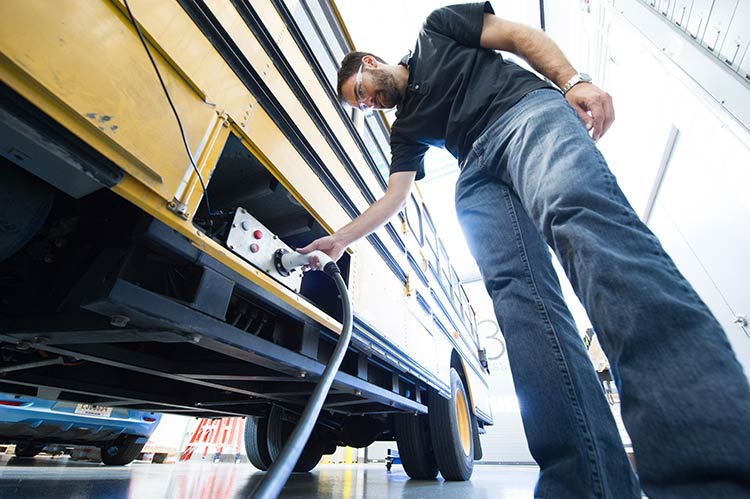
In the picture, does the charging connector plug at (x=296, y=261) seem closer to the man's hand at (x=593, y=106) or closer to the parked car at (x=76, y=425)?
the man's hand at (x=593, y=106)

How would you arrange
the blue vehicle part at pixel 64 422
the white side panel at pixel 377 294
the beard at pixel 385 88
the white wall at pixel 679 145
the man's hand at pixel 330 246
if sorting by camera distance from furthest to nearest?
the white wall at pixel 679 145
the blue vehicle part at pixel 64 422
the white side panel at pixel 377 294
the beard at pixel 385 88
the man's hand at pixel 330 246

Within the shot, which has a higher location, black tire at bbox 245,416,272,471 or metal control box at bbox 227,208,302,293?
metal control box at bbox 227,208,302,293

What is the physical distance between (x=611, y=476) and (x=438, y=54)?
4.08 feet

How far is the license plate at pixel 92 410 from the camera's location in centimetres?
208

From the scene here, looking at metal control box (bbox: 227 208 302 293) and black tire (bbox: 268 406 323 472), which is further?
black tire (bbox: 268 406 323 472)

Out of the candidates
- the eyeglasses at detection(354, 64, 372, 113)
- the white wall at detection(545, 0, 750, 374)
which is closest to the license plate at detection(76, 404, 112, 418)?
the eyeglasses at detection(354, 64, 372, 113)

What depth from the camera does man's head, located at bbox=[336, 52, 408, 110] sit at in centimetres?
123

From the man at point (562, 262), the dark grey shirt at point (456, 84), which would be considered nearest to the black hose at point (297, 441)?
the man at point (562, 262)

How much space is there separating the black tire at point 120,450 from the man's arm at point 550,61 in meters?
3.66

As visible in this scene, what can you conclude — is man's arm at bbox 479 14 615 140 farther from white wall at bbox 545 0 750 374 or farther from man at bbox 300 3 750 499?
white wall at bbox 545 0 750 374

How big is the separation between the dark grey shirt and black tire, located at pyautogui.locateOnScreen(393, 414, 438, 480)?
211 centimetres

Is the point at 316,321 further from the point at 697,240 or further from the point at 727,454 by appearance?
the point at 697,240

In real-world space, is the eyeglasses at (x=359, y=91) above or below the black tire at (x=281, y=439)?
above

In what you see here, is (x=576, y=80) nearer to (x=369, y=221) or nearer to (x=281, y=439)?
(x=369, y=221)
